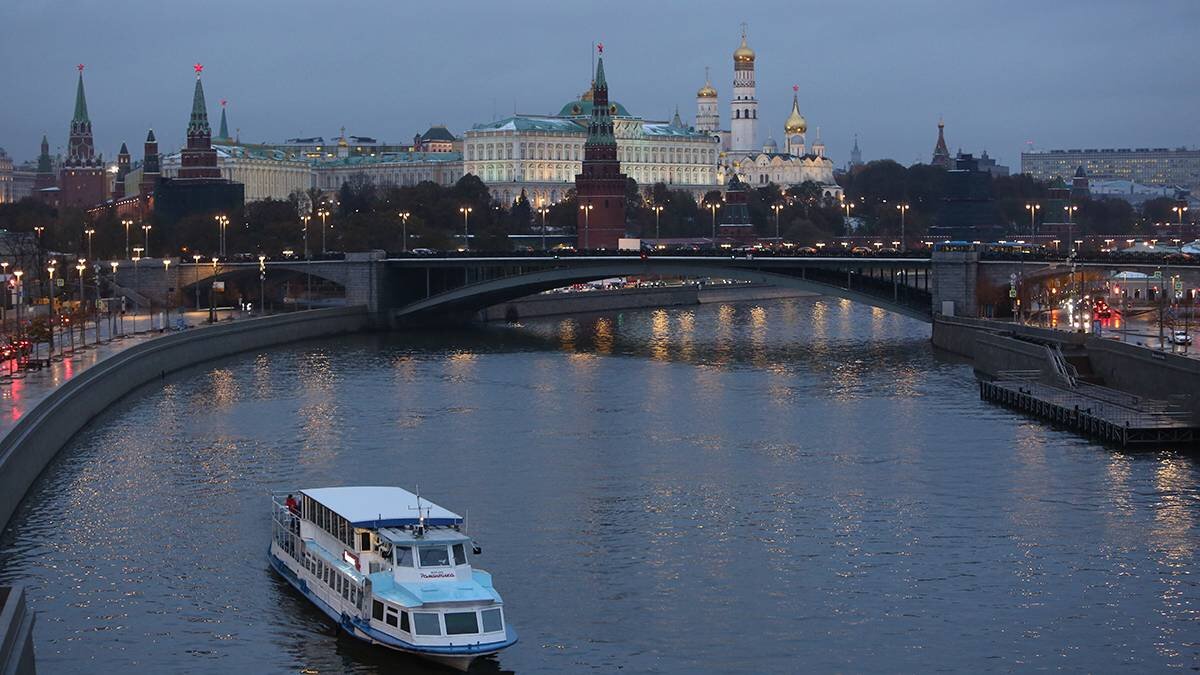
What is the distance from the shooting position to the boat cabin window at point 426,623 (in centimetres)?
2644

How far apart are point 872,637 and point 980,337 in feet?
117

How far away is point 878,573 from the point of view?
1233 inches

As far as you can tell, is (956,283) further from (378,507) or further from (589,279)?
(378,507)

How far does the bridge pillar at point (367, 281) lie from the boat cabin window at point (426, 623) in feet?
194

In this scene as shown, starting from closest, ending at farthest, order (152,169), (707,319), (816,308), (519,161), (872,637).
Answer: (872,637) → (707,319) → (816,308) → (152,169) → (519,161)

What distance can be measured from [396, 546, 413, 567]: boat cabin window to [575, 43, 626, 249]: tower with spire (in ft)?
338

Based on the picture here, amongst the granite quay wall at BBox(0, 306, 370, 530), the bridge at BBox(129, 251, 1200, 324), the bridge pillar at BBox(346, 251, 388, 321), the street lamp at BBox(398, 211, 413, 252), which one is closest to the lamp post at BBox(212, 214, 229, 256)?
the bridge at BBox(129, 251, 1200, 324)

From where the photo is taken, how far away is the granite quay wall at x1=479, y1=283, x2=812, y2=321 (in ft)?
302

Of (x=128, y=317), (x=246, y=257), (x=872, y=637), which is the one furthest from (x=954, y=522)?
(x=246, y=257)

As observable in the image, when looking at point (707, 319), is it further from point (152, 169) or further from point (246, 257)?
point (152, 169)

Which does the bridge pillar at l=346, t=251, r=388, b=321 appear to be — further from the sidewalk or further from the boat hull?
the boat hull

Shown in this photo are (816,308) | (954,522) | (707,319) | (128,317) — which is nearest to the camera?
(954,522)

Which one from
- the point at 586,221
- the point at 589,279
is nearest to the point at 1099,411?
the point at 589,279

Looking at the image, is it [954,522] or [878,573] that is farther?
[954,522]
